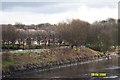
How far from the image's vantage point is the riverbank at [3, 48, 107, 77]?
36.1 metres

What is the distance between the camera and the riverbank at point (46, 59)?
36.1 metres

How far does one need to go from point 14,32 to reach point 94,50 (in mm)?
15768

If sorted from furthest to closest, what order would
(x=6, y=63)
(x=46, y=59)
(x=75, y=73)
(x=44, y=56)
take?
(x=44, y=56), (x=46, y=59), (x=6, y=63), (x=75, y=73)

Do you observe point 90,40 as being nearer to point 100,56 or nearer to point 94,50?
point 94,50

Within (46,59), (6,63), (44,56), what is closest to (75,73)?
(6,63)

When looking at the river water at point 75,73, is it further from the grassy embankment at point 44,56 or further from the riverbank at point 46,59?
the grassy embankment at point 44,56

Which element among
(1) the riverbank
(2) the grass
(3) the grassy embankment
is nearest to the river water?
(1) the riverbank

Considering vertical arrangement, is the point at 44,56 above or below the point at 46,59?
above

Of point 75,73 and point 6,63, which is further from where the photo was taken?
point 6,63

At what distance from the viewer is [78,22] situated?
59.9 metres

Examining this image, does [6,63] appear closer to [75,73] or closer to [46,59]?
[75,73]

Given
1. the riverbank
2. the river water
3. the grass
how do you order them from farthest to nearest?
the riverbank → the grass → the river water

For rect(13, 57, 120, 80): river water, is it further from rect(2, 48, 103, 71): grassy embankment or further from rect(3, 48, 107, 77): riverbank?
rect(2, 48, 103, 71): grassy embankment

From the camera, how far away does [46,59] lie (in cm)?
4347
